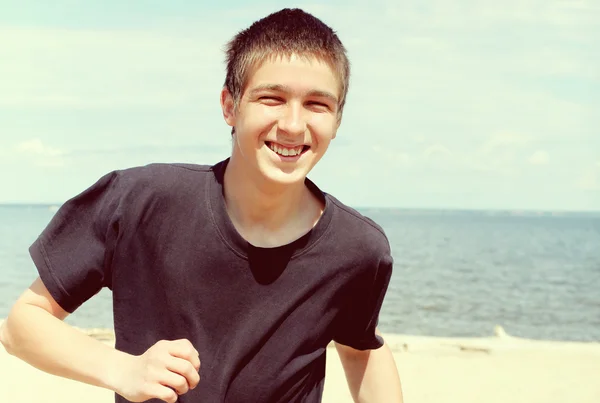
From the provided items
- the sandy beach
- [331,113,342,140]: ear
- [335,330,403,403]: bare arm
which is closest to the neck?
[331,113,342,140]: ear

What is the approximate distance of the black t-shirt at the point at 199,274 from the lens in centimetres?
243

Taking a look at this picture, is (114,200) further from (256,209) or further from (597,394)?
(597,394)

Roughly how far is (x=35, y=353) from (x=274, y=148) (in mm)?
972

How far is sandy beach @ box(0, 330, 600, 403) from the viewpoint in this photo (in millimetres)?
6758

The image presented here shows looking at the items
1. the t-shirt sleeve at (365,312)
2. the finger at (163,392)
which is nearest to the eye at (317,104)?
the t-shirt sleeve at (365,312)

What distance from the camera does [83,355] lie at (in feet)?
7.08

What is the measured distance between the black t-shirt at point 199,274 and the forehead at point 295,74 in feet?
1.36

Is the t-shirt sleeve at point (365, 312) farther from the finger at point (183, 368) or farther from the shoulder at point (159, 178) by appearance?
the finger at point (183, 368)

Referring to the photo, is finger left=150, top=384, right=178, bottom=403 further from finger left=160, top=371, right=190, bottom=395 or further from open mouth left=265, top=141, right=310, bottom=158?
open mouth left=265, top=141, right=310, bottom=158

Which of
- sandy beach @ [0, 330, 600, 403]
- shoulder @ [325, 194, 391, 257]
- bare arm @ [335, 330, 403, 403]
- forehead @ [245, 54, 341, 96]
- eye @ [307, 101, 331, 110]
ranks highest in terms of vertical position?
forehead @ [245, 54, 341, 96]

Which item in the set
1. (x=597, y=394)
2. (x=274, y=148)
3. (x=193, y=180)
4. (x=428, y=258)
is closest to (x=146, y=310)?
(x=193, y=180)

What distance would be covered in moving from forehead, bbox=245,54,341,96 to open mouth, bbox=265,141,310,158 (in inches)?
7.1

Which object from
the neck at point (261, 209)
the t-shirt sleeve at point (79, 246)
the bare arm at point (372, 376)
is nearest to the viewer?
the t-shirt sleeve at point (79, 246)

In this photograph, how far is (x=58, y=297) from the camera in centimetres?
236
